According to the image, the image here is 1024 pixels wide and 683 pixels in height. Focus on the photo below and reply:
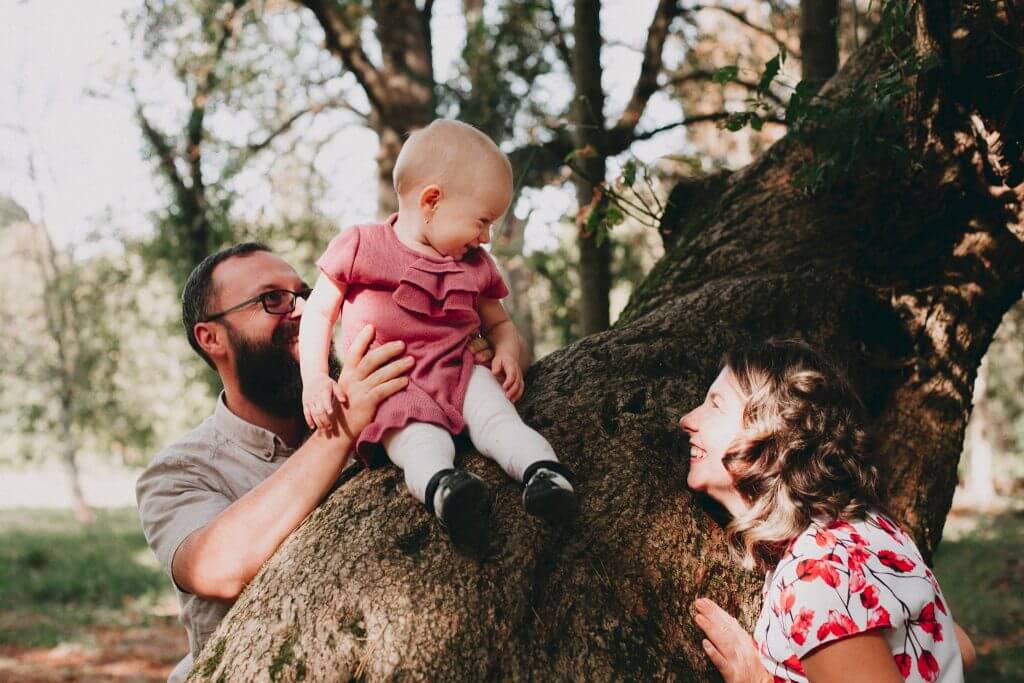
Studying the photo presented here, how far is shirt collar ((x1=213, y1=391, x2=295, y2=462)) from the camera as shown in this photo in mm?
3189

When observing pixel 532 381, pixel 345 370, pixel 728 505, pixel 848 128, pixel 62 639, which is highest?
pixel 848 128

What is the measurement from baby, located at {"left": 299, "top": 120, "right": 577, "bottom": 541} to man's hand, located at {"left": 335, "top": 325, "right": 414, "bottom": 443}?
25mm

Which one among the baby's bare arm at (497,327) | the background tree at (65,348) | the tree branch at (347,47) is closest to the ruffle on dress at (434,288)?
the baby's bare arm at (497,327)

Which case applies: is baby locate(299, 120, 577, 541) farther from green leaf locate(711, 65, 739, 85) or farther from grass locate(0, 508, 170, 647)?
grass locate(0, 508, 170, 647)

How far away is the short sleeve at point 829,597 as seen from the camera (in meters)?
1.98

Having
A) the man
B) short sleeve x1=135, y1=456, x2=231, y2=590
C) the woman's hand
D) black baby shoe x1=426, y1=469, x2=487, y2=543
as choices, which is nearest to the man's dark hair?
the man

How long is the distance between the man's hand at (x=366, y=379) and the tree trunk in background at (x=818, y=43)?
379cm

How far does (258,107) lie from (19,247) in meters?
16.7

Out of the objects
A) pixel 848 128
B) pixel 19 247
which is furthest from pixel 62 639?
pixel 19 247

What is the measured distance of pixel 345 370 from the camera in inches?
95.0

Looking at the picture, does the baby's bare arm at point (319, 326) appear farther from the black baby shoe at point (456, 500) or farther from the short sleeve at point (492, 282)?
the black baby shoe at point (456, 500)

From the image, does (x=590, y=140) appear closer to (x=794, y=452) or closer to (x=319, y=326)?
(x=319, y=326)

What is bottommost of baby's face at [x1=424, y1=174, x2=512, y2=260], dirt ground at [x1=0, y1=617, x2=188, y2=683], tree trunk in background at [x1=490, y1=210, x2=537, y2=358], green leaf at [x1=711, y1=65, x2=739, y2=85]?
dirt ground at [x1=0, y1=617, x2=188, y2=683]

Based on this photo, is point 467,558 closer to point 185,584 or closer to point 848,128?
point 185,584
